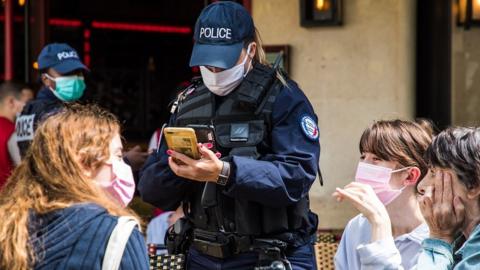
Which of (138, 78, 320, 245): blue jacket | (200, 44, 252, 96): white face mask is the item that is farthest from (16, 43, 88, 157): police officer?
(200, 44, 252, 96): white face mask

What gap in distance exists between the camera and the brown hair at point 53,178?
7.95 ft

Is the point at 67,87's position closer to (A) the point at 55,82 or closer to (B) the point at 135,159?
(A) the point at 55,82

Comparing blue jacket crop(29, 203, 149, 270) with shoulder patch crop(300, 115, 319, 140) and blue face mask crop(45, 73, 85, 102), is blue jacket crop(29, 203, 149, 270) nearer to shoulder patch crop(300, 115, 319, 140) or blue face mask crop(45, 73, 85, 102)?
shoulder patch crop(300, 115, 319, 140)

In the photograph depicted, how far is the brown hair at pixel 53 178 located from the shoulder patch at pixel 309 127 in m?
1.06

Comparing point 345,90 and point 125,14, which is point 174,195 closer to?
point 345,90

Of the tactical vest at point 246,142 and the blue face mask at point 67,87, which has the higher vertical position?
the blue face mask at point 67,87

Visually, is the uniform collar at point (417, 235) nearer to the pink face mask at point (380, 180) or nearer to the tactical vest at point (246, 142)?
the pink face mask at point (380, 180)

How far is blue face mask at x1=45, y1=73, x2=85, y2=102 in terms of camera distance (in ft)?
A: 17.7

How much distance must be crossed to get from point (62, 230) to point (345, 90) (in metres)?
3.55

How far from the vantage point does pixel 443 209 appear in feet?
9.05

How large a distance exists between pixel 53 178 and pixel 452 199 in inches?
47.8

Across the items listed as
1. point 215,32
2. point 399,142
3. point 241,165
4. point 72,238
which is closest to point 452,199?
point 399,142

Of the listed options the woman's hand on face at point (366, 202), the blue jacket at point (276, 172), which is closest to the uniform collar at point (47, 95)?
the blue jacket at point (276, 172)

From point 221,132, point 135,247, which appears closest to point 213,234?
point 221,132
